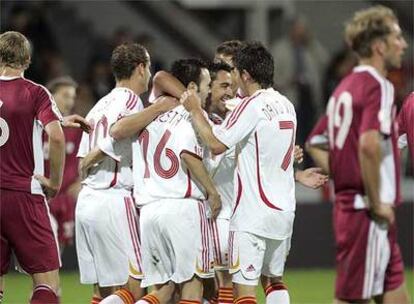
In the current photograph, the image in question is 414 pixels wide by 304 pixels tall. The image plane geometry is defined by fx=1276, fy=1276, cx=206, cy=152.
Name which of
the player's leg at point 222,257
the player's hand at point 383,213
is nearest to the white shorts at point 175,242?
the player's leg at point 222,257

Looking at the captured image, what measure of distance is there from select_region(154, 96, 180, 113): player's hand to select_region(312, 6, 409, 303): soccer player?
1.76 metres

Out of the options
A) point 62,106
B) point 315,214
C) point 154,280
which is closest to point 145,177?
point 154,280

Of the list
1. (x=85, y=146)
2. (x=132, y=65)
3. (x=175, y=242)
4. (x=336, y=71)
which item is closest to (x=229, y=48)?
(x=132, y=65)

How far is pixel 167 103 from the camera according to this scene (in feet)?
28.4

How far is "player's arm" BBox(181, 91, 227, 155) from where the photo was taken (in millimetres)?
8195

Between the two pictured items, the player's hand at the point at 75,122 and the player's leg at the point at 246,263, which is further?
the player's hand at the point at 75,122

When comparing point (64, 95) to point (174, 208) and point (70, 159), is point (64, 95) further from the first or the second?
point (174, 208)

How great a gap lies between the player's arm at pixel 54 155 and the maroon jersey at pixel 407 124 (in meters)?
2.37

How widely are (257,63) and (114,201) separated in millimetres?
1529

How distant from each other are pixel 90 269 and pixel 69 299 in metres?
3.59

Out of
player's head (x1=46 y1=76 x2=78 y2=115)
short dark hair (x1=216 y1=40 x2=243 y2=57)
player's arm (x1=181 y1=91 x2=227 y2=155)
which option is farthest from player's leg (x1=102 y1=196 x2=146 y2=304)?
player's head (x1=46 y1=76 x2=78 y2=115)

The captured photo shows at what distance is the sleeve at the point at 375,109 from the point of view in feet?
22.9

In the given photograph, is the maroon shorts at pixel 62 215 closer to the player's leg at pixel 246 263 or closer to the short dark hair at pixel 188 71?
the short dark hair at pixel 188 71

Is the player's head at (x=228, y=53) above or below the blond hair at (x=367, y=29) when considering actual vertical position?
below
